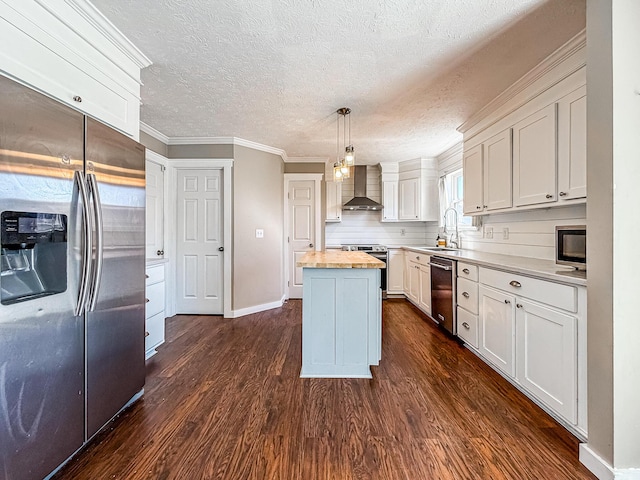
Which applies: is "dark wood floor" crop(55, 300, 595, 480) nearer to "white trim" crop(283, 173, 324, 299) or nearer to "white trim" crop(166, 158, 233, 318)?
"white trim" crop(166, 158, 233, 318)

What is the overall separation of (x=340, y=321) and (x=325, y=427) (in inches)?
30.2

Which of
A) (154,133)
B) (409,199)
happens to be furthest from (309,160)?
(154,133)

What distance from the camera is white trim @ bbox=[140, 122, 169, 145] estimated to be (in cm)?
338

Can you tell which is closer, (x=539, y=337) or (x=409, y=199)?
(x=539, y=337)

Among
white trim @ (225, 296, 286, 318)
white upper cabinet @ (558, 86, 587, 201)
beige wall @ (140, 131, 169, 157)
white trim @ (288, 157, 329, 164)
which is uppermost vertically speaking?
white trim @ (288, 157, 329, 164)

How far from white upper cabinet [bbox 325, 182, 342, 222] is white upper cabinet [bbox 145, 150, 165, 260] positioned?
2.62 metres

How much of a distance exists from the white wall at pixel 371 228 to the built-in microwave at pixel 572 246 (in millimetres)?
3242

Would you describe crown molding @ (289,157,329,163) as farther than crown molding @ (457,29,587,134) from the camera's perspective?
Yes

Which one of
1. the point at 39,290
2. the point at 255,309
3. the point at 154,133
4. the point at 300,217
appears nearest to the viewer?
the point at 39,290

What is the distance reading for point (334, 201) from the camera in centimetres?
518

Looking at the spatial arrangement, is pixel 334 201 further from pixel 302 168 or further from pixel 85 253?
pixel 85 253

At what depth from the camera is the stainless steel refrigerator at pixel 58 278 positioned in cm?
112

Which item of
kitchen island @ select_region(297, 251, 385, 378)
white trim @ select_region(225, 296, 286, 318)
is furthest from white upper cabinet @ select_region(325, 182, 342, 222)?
kitchen island @ select_region(297, 251, 385, 378)

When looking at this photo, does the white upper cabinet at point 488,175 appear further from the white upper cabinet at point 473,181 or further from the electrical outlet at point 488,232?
the electrical outlet at point 488,232
